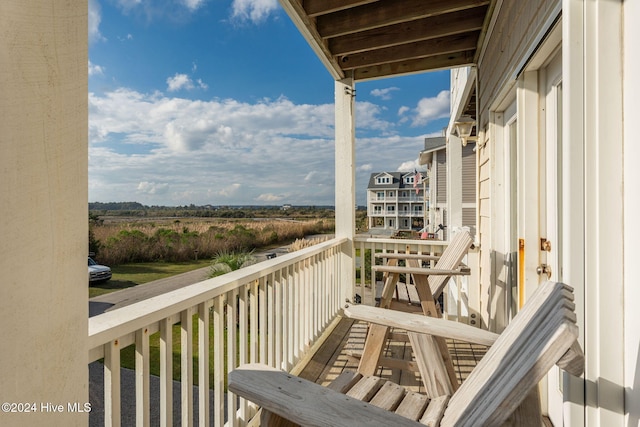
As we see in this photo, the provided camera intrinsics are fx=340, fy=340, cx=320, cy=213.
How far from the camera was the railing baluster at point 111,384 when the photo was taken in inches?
40.9

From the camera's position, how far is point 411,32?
3080mm

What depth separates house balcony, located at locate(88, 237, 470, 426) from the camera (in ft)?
3.70

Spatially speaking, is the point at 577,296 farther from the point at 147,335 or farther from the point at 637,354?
the point at 147,335

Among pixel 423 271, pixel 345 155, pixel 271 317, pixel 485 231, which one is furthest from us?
pixel 345 155

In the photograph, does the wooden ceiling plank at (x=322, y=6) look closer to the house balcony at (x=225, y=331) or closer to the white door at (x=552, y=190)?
the white door at (x=552, y=190)

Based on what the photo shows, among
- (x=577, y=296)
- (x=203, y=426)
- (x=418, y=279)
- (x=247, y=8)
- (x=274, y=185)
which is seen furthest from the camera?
(x=247, y=8)

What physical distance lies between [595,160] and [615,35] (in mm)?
360

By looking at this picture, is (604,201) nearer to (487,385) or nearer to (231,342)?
(487,385)

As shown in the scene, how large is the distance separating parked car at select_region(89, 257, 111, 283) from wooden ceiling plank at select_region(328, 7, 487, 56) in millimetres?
3012

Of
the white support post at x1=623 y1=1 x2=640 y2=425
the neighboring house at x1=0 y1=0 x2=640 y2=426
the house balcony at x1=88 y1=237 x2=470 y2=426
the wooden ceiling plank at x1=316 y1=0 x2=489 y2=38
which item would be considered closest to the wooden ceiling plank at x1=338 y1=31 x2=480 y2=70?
the wooden ceiling plank at x1=316 y1=0 x2=489 y2=38

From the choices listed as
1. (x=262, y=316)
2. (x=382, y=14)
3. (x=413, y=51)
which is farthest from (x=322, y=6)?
(x=262, y=316)

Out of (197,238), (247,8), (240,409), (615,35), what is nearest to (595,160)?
(615,35)

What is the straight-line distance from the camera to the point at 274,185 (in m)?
2.98

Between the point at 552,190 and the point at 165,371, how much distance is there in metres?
1.94
